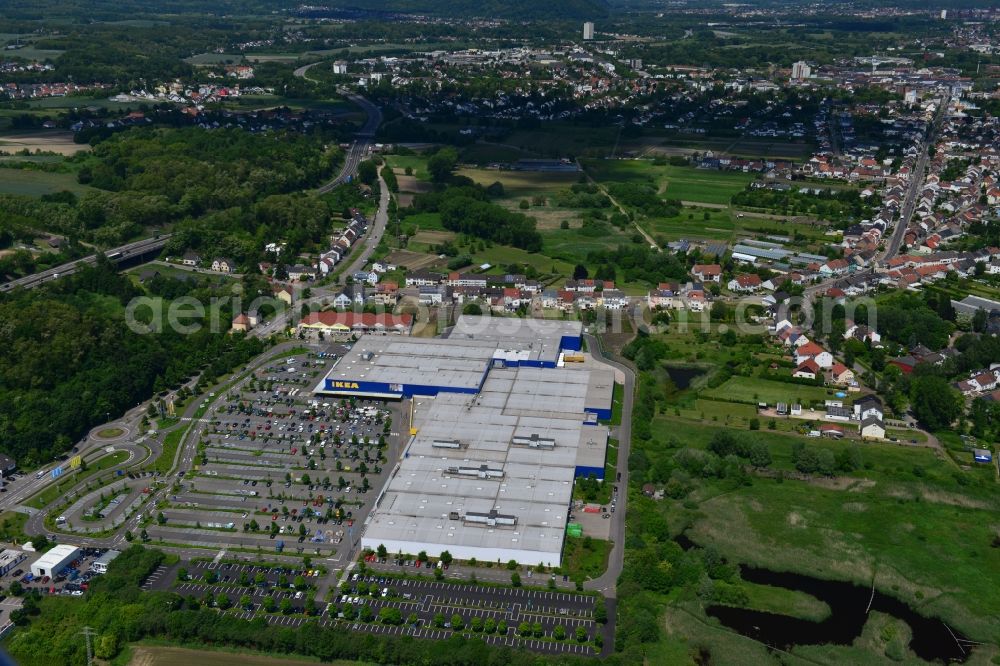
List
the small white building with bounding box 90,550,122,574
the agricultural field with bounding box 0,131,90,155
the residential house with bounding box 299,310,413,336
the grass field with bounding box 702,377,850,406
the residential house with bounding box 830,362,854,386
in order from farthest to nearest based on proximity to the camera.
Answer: the agricultural field with bounding box 0,131,90,155, the residential house with bounding box 299,310,413,336, the residential house with bounding box 830,362,854,386, the grass field with bounding box 702,377,850,406, the small white building with bounding box 90,550,122,574

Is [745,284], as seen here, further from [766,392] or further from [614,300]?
[766,392]

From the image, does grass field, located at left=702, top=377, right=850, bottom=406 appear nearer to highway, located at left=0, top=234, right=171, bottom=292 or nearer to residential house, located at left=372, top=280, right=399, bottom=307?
residential house, located at left=372, top=280, right=399, bottom=307

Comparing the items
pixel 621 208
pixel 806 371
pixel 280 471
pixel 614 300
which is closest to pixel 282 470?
pixel 280 471

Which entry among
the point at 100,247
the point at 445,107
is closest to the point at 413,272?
the point at 100,247

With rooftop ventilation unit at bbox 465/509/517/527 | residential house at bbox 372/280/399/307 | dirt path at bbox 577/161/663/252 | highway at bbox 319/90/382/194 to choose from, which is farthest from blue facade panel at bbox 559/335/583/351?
highway at bbox 319/90/382/194

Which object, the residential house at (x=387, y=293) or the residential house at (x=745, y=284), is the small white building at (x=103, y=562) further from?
the residential house at (x=745, y=284)

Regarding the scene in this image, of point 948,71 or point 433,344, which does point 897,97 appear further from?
point 433,344
